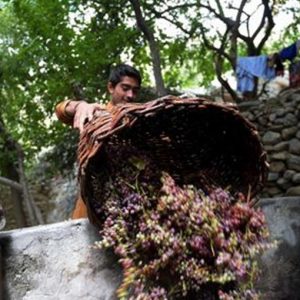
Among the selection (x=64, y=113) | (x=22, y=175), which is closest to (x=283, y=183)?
(x=22, y=175)

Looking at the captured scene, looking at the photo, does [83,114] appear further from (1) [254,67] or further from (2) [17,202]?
(1) [254,67]

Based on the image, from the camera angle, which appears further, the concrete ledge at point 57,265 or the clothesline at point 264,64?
the clothesline at point 264,64

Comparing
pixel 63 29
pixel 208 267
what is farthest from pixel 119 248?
pixel 63 29

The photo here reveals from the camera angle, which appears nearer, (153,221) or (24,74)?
(153,221)

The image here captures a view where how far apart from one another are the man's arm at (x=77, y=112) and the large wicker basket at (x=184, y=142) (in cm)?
14

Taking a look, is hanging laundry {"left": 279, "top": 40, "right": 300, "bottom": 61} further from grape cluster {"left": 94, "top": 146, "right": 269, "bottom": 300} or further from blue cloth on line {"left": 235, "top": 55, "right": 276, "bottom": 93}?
grape cluster {"left": 94, "top": 146, "right": 269, "bottom": 300}

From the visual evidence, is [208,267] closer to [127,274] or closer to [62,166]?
[127,274]

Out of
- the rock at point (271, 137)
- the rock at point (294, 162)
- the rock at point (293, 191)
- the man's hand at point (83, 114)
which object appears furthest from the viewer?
the rock at point (271, 137)

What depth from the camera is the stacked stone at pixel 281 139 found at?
22.7 feet

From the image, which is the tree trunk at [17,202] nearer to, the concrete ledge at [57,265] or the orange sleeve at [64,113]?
the orange sleeve at [64,113]

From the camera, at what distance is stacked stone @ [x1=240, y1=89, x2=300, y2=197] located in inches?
273

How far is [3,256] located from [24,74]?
4953 millimetres

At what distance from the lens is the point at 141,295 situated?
1475 mm

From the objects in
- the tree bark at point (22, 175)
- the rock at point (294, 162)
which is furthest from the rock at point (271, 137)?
the tree bark at point (22, 175)
